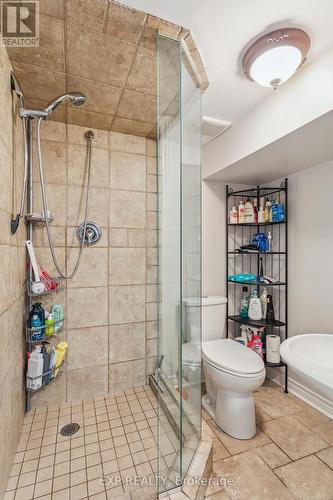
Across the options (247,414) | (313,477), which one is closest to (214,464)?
(247,414)

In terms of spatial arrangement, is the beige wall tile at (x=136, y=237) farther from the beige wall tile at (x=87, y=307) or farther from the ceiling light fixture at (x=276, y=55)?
the ceiling light fixture at (x=276, y=55)

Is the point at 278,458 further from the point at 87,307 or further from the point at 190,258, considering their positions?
the point at 87,307

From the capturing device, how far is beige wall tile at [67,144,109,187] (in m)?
1.83

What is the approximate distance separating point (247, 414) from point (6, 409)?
4.46 ft

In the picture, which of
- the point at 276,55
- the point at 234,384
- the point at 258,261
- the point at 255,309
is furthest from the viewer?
the point at 258,261

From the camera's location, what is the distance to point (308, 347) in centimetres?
129

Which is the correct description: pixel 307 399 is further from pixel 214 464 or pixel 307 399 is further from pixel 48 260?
pixel 48 260

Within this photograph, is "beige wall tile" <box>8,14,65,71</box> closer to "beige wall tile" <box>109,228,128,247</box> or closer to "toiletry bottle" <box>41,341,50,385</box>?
"beige wall tile" <box>109,228,128,247</box>

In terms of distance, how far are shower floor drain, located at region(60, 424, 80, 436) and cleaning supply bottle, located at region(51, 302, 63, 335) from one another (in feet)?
1.93

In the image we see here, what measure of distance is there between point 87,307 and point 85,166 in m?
1.08

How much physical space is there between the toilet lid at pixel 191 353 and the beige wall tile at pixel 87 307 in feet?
2.81

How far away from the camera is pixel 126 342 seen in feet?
6.58

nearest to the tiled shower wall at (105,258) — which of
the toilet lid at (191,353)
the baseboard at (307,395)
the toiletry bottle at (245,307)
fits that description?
the toilet lid at (191,353)

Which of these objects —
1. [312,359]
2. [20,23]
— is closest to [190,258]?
[312,359]
